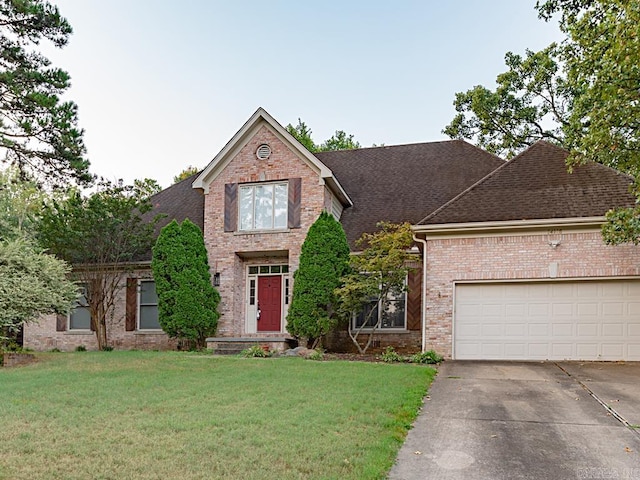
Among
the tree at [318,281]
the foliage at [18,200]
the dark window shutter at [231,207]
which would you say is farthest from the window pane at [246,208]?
the foliage at [18,200]

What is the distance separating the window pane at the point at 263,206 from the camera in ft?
55.8

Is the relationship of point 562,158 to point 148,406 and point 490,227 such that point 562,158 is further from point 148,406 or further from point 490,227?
point 148,406

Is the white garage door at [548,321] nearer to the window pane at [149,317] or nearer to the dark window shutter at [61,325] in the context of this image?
the window pane at [149,317]

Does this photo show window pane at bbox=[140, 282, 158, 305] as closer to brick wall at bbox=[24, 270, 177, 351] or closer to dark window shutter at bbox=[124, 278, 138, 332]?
dark window shutter at bbox=[124, 278, 138, 332]

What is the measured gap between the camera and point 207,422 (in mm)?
6398

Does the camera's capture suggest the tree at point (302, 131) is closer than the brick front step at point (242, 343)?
No

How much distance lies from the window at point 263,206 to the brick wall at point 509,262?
16.2ft

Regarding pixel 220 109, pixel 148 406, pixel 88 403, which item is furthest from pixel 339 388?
pixel 220 109

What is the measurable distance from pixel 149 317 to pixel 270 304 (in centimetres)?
416

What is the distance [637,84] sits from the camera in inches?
388

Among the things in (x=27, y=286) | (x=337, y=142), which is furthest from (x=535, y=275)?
(x=337, y=142)

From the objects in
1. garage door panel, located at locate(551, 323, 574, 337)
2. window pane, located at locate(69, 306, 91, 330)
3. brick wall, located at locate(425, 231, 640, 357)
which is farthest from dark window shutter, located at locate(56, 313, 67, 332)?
garage door panel, located at locate(551, 323, 574, 337)

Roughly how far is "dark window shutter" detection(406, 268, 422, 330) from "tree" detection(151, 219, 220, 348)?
5.55 meters

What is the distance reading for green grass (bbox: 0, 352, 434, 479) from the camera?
491 centimetres
